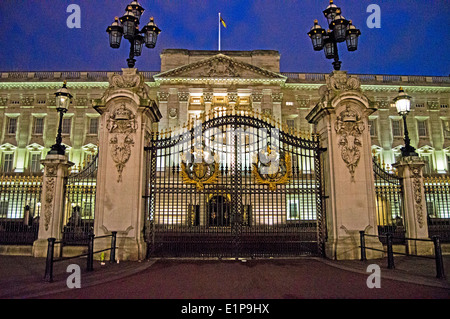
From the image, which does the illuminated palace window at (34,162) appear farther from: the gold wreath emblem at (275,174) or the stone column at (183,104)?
the gold wreath emblem at (275,174)

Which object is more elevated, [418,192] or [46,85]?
[46,85]

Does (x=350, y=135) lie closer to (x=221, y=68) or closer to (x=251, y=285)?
(x=251, y=285)

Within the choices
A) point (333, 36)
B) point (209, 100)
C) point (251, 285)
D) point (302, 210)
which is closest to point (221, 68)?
point (209, 100)

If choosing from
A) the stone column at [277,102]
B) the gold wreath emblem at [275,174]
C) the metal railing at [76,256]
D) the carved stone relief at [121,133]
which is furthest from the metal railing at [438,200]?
the stone column at [277,102]

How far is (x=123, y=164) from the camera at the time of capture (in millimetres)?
10414

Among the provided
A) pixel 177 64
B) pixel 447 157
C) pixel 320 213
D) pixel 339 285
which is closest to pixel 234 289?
pixel 339 285

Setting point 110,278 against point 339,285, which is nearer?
point 339,285

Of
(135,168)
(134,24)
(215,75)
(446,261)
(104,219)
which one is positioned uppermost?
(215,75)

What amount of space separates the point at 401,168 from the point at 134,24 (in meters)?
11.5

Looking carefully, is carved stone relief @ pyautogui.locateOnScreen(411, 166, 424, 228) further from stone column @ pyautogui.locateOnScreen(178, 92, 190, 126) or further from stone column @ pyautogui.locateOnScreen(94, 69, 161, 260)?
stone column @ pyautogui.locateOnScreen(178, 92, 190, 126)

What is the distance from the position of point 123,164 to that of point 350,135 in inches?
320

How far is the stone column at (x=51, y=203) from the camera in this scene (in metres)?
10.9

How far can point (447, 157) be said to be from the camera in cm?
4375
